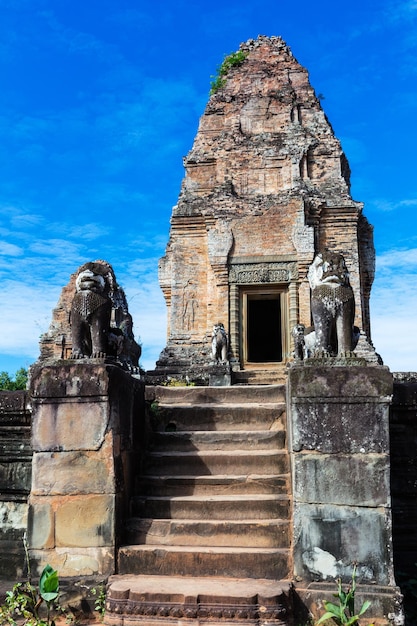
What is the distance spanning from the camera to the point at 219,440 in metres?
6.57

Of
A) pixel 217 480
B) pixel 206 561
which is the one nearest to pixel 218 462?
pixel 217 480

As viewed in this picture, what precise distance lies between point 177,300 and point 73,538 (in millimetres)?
10504

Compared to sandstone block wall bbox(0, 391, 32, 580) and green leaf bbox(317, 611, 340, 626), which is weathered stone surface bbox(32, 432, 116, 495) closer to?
sandstone block wall bbox(0, 391, 32, 580)

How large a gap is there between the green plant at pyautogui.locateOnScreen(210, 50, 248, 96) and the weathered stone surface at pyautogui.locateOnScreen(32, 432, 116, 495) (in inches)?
586

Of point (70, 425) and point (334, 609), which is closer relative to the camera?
point (334, 609)

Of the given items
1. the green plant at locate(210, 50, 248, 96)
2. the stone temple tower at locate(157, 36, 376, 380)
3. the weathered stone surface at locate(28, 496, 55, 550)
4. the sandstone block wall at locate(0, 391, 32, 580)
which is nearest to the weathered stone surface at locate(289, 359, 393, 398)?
the weathered stone surface at locate(28, 496, 55, 550)

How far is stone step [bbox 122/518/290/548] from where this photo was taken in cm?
547

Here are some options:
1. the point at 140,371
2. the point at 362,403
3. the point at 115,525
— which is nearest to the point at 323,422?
the point at 362,403

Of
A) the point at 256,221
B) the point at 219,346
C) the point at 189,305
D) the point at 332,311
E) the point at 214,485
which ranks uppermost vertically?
the point at 256,221

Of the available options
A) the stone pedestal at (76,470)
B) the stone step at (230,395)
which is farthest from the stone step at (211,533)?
the stone step at (230,395)

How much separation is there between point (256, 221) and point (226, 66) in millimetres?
6010

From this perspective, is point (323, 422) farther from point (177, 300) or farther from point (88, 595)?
point (177, 300)

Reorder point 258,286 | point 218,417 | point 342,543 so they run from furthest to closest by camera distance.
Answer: point 258,286 → point 218,417 → point 342,543

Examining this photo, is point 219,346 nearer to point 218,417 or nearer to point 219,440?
point 218,417
